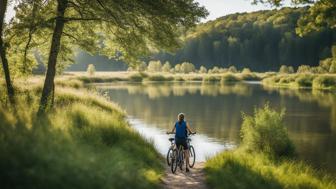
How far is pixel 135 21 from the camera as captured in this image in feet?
58.0

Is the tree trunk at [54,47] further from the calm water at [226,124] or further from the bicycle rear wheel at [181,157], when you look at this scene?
the bicycle rear wheel at [181,157]

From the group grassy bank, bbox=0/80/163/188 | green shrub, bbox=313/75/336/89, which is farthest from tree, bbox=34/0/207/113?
green shrub, bbox=313/75/336/89

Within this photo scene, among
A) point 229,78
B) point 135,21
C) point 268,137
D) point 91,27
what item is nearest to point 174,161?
point 268,137

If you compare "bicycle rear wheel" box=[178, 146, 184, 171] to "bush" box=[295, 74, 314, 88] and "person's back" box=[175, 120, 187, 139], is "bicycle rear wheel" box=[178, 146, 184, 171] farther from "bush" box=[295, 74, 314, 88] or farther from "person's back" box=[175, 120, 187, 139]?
"bush" box=[295, 74, 314, 88]

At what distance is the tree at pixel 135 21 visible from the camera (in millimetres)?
16641

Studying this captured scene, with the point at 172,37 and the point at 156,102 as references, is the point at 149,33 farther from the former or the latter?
the point at 156,102

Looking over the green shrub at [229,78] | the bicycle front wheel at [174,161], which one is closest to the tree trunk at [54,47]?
the bicycle front wheel at [174,161]

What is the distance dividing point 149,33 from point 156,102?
29028 mm

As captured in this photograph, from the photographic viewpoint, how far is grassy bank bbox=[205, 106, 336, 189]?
11.7 m

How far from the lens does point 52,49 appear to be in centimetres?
1748

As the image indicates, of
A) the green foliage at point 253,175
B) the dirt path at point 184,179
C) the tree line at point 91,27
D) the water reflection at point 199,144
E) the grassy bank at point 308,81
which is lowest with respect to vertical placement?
the water reflection at point 199,144

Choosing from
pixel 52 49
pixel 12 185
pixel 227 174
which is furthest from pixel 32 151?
pixel 52 49

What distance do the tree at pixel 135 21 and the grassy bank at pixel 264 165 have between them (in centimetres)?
520

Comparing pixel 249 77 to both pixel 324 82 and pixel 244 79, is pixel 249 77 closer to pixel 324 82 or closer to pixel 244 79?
pixel 244 79
